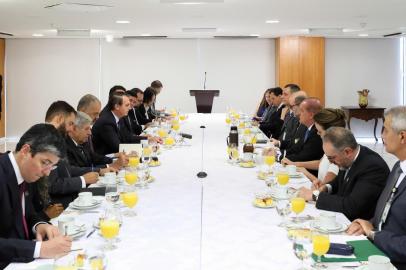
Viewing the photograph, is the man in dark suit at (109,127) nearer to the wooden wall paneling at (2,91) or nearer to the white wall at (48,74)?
the white wall at (48,74)

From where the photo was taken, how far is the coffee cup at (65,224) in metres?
2.31

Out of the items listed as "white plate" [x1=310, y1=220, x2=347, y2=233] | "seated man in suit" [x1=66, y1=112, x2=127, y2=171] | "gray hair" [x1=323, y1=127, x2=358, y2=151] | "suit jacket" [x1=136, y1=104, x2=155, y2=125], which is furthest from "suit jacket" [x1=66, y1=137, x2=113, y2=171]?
"suit jacket" [x1=136, y1=104, x2=155, y2=125]

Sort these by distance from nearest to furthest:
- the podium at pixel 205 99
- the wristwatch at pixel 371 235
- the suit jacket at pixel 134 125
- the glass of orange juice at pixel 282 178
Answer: the wristwatch at pixel 371 235 → the glass of orange juice at pixel 282 178 → the suit jacket at pixel 134 125 → the podium at pixel 205 99

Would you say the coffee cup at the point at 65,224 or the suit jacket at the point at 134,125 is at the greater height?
the suit jacket at the point at 134,125

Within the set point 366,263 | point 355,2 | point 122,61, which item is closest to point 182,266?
point 366,263

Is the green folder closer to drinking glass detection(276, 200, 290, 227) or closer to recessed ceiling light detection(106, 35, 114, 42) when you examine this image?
drinking glass detection(276, 200, 290, 227)

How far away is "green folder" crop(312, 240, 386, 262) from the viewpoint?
201 cm

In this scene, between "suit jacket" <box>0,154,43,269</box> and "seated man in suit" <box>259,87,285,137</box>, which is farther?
"seated man in suit" <box>259,87,285,137</box>

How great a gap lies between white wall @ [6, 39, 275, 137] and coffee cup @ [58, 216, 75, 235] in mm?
10134

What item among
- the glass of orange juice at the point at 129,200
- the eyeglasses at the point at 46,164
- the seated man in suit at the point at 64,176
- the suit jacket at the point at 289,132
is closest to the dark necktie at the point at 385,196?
the glass of orange juice at the point at 129,200

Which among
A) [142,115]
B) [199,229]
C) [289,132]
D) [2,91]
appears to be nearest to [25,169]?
[199,229]

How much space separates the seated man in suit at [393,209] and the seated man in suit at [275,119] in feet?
17.1

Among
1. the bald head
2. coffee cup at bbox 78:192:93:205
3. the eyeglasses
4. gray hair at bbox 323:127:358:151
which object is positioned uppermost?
the bald head

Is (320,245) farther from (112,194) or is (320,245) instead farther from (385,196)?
(112,194)
